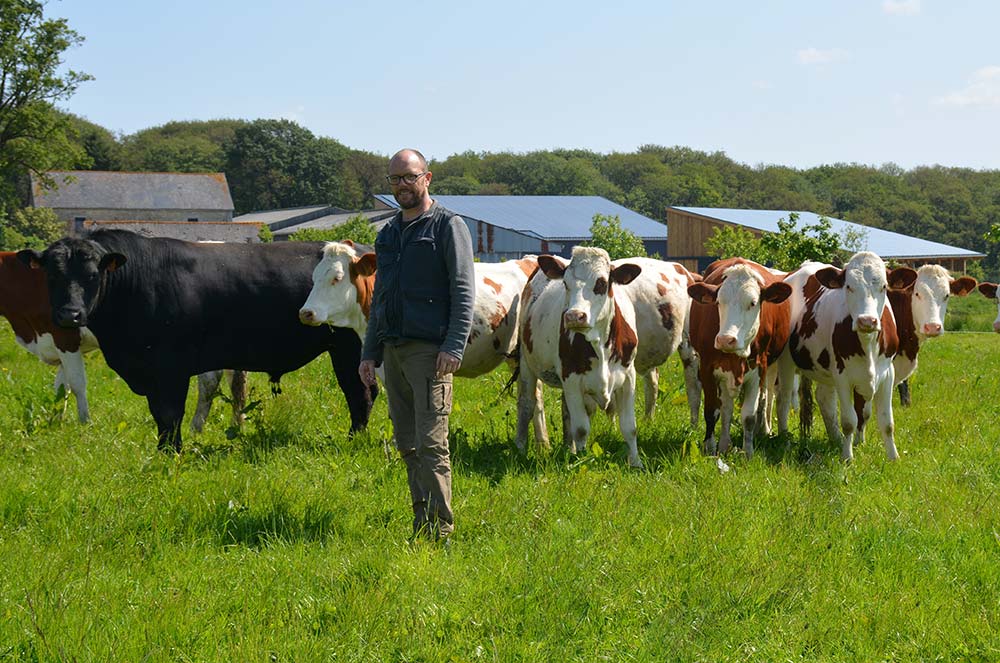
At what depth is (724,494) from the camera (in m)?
6.96

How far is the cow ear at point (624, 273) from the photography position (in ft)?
25.7

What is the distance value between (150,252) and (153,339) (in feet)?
2.72

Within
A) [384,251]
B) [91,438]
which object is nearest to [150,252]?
[91,438]

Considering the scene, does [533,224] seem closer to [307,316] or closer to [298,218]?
[298,218]

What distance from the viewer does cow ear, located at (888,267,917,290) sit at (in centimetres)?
865

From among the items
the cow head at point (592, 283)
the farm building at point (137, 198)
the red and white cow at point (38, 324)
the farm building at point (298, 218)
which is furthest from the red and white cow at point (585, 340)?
the farm building at point (137, 198)

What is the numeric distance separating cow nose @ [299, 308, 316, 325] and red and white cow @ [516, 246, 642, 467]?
1935 millimetres

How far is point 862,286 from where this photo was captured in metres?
8.15

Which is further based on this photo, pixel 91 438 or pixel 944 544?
pixel 91 438

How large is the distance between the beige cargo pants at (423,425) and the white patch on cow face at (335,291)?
2.89 m

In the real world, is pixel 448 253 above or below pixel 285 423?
above

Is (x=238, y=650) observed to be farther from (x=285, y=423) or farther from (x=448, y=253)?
(x=285, y=423)

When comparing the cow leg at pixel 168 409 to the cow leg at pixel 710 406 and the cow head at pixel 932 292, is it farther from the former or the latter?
the cow head at pixel 932 292

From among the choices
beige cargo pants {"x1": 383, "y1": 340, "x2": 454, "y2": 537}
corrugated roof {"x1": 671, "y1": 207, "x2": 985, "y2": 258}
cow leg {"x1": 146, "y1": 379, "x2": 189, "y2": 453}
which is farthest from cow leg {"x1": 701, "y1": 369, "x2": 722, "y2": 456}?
corrugated roof {"x1": 671, "y1": 207, "x2": 985, "y2": 258}
